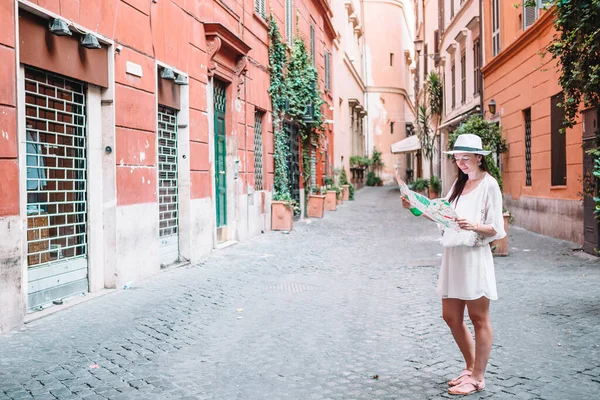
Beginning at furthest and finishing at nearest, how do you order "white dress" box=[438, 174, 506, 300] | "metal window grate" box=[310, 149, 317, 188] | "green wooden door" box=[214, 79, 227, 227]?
"metal window grate" box=[310, 149, 317, 188] → "green wooden door" box=[214, 79, 227, 227] → "white dress" box=[438, 174, 506, 300]

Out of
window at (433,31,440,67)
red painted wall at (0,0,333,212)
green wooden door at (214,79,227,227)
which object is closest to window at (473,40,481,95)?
window at (433,31,440,67)

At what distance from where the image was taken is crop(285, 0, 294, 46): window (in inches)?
743

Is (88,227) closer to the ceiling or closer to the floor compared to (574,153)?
closer to the floor

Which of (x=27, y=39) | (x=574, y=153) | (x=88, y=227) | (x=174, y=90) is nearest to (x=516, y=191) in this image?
(x=574, y=153)

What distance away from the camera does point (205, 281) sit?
8.95 metres

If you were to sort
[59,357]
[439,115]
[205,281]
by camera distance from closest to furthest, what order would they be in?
[59,357] < [205,281] < [439,115]

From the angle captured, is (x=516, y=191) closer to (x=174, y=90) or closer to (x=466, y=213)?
(x=174, y=90)

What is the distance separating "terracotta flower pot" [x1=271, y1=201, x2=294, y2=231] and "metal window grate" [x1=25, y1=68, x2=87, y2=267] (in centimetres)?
885

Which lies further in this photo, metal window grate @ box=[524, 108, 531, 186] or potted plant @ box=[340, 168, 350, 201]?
potted plant @ box=[340, 168, 350, 201]

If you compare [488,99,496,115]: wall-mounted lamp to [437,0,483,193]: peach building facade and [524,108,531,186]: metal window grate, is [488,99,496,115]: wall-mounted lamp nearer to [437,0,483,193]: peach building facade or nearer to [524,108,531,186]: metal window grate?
[437,0,483,193]: peach building facade

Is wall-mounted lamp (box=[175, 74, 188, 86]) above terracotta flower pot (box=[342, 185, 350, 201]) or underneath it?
above

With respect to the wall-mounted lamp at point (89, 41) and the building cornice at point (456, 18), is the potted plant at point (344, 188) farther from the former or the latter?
the wall-mounted lamp at point (89, 41)

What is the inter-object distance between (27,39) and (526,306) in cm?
569

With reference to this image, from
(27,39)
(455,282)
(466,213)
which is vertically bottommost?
(455,282)
